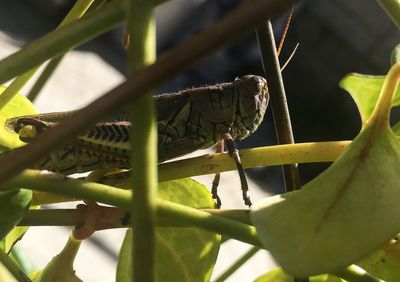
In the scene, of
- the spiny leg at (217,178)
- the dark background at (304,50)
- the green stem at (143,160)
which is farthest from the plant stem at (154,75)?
the dark background at (304,50)

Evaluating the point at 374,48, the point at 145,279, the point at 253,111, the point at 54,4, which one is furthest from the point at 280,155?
the point at 54,4

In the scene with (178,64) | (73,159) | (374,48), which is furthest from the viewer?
(374,48)

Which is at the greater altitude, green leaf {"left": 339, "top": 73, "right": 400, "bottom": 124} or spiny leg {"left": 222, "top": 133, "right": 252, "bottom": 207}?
green leaf {"left": 339, "top": 73, "right": 400, "bottom": 124}

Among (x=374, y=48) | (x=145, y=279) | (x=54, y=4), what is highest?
(x=54, y=4)

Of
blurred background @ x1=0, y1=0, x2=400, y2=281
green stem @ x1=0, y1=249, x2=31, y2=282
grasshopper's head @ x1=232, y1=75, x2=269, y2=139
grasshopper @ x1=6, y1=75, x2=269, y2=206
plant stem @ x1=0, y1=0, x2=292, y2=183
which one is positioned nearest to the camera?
plant stem @ x1=0, y1=0, x2=292, y2=183

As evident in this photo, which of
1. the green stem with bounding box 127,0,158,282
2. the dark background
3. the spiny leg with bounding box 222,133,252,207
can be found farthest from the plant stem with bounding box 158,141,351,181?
the dark background

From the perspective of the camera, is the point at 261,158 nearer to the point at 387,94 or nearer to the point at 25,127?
the point at 387,94

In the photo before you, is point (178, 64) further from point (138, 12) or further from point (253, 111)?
point (253, 111)

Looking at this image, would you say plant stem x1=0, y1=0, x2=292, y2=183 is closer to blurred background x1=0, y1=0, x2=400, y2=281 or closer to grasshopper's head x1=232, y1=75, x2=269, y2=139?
grasshopper's head x1=232, y1=75, x2=269, y2=139
